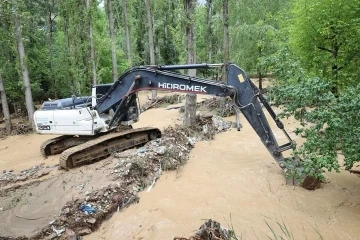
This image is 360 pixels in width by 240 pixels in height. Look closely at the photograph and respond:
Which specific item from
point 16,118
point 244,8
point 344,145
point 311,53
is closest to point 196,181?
point 344,145

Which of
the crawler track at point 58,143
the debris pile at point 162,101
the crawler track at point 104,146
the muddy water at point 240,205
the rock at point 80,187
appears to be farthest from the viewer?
the debris pile at point 162,101

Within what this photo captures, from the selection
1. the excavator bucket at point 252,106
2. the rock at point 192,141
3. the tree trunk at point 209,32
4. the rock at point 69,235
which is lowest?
the rock at point 69,235

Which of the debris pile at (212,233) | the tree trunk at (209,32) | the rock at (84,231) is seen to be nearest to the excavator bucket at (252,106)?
the debris pile at (212,233)

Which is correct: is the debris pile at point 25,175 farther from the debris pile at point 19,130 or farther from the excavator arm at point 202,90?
the debris pile at point 19,130

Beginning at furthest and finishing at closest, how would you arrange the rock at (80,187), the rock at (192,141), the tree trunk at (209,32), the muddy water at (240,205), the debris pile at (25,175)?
the tree trunk at (209,32), the rock at (192,141), the debris pile at (25,175), the rock at (80,187), the muddy water at (240,205)

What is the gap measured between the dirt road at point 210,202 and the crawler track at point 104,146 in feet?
1.64

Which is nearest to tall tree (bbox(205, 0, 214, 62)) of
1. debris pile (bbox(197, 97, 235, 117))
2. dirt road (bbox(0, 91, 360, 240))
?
debris pile (bbox(197, 97, 235, 117))

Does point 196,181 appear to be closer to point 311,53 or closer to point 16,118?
point 311,53

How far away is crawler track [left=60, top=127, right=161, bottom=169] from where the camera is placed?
28.4 ft

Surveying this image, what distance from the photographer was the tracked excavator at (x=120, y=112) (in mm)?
7328

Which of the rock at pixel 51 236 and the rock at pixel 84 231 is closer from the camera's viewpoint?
the rock at pixel 51 236

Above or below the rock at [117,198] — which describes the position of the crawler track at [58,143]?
above

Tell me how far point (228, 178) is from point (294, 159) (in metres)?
1.61

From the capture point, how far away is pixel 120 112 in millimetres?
9578
